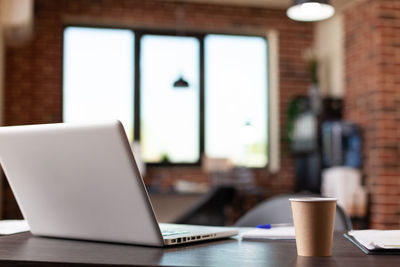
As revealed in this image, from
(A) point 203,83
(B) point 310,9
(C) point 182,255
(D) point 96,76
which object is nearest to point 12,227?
(C) point 182,255

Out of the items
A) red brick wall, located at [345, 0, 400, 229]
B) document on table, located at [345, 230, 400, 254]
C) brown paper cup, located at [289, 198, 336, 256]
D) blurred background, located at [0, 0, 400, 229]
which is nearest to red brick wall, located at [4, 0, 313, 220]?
blurred background, located at [0, 0, 400, 229]

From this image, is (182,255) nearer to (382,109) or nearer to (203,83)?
(382,109)

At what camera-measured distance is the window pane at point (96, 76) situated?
6.36m

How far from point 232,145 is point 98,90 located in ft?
6.06

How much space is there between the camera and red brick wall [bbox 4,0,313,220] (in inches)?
240

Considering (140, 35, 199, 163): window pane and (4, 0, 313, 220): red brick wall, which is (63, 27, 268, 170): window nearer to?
(140, 35, 199, 163): window pane

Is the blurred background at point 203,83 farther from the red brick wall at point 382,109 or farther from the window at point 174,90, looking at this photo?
the red brick wall at point 382,109

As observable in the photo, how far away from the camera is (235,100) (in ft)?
22.1

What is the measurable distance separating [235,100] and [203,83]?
478mm

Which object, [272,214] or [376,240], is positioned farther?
[272,214]

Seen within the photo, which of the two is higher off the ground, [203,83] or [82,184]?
[203,83]

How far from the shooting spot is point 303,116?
5.98 meters

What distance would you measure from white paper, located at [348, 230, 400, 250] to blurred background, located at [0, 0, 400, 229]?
4322 millimetres

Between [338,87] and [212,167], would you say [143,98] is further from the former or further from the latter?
[338,87]
